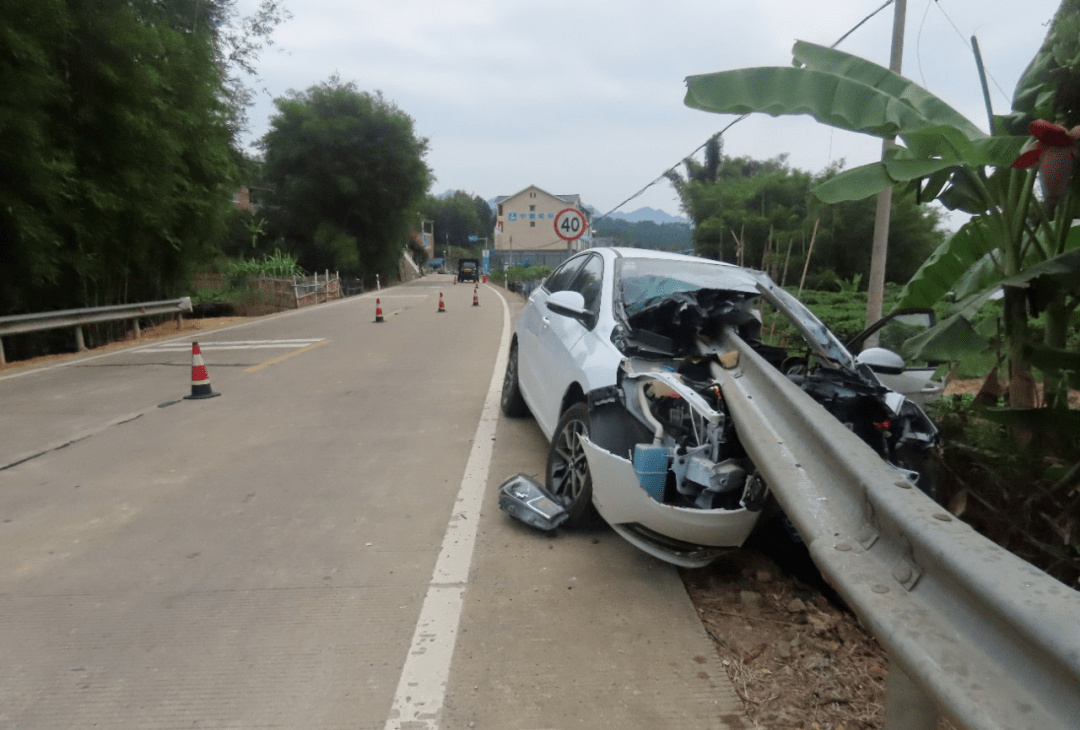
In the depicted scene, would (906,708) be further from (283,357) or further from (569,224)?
(569,224)

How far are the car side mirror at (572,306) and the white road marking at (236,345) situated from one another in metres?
9.83

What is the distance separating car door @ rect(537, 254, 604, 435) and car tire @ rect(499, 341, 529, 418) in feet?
4.36

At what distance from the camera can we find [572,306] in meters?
4.85

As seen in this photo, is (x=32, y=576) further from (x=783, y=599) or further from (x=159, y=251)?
(x=159, y=251)

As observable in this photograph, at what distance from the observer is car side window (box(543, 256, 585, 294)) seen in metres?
6.45

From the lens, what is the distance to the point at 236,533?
4.50 meters

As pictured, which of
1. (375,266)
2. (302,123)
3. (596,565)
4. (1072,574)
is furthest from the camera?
(375,266)

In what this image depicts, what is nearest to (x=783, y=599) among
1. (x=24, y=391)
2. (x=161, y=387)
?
A: (x=161, y=387)

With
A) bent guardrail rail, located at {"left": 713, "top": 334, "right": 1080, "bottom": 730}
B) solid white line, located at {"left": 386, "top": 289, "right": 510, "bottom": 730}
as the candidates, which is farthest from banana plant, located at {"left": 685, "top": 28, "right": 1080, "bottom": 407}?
solid white line, located at {"left": 386, "top": 289, "right": 510, "bottom": 730}

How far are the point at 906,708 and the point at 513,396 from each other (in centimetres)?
543

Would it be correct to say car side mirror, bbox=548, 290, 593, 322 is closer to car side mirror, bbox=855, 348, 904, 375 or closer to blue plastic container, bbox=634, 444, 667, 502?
blue plastic container, bbox=634, 444, 667, 502

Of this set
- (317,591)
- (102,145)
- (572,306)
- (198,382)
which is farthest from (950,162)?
(102,145)

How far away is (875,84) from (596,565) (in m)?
3.32

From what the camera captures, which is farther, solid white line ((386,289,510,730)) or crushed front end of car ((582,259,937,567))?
crushed front end of car ((582,259,937,567))
